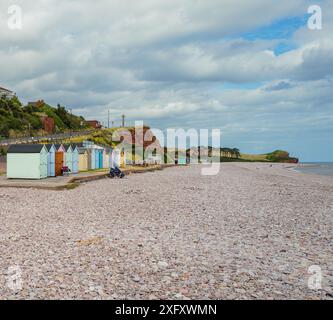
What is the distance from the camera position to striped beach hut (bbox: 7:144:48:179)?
28625 mm

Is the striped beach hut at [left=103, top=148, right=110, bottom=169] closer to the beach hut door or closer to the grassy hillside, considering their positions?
the beach hut door

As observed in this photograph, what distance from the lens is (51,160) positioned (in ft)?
102

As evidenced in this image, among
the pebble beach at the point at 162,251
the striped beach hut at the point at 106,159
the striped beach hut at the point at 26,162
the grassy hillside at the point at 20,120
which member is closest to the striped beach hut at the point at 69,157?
the striped beach hut at the point at 26,162

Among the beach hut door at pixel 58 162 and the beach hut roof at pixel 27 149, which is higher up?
the beach hut roof at pixel 27 149

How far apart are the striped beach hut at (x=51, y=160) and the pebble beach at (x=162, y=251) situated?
48.6 ft

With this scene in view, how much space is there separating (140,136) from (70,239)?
100 meters

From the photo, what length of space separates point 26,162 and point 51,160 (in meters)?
2.76

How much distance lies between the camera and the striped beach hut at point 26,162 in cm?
2862

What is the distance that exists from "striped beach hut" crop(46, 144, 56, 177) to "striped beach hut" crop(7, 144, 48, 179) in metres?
1.40

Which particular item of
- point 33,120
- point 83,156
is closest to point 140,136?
point 33,120

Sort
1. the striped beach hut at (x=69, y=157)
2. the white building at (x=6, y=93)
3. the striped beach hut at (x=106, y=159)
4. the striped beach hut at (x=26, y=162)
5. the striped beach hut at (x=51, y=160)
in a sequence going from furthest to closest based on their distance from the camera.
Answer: the white building at (x=6, y=93), the striped beach hut at (x=106, y=159), the striped beach hut at (x=69, y=157), the striped beach hut at (x=51, y=160), the striped beach hut at (x=26, y=162)

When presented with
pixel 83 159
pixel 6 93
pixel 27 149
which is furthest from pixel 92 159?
pixel 6 93

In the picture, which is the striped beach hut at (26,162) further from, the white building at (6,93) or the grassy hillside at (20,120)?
the white building at (6,93)
